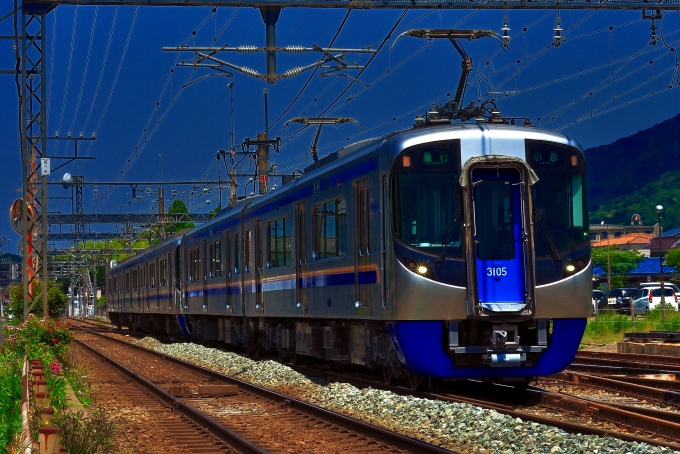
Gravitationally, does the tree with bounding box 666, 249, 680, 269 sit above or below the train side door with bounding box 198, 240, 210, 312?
above

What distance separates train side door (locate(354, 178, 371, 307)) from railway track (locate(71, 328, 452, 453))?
5.47 ft

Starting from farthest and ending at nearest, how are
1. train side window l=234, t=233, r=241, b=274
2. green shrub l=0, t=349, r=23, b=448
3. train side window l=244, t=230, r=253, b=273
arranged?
train side window l=234, t=233, r=241, b=274 < train side window l=244, t=230, r=253, b=273 < green shrub l=0, t=349, r=23, b=448

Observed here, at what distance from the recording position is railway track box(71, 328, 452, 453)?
10.4 m

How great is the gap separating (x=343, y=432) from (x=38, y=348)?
9702 millimetres

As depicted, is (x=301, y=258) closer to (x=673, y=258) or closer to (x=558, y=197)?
(x=558, y=197)

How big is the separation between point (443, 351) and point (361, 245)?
2176mm

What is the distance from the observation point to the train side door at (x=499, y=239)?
13023mm

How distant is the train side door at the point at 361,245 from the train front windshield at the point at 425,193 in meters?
1.04

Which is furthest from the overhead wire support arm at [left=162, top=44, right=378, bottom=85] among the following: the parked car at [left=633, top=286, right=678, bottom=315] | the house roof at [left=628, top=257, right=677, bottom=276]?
the house roof at [left=628, top=257, right=677, bottom=276]

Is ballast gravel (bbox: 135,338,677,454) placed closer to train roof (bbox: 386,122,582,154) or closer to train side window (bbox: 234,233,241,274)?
train roof (bbox: 386,122,582,154)

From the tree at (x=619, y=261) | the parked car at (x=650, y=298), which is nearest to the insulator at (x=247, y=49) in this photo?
the parked car at (x=650, y=298)

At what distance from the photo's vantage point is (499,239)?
43.2 feet

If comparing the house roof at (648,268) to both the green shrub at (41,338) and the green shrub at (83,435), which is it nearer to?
the green shrub at (41,338)

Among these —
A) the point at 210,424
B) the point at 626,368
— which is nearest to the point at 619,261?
the point at 626,368
